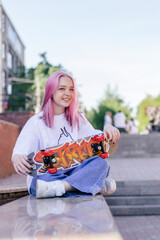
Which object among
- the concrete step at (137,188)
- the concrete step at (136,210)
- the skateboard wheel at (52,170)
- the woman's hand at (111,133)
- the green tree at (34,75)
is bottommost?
the concrete step at (136,210)

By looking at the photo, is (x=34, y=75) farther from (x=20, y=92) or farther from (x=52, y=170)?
(x=52, y=170)

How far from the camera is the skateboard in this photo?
2984 millimetres

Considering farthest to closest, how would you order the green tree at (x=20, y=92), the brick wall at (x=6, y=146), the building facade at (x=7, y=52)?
the green tree at (x=20, y=92) < the building facade at (x=7, y=52) < the brick wall at (x=6, y=146)

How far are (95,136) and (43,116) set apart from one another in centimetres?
57

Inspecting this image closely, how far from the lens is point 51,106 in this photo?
3.33 metres

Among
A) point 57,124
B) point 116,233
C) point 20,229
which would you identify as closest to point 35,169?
point 57,124

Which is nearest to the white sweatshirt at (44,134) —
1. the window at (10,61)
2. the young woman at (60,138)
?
the young woman at (60,138)

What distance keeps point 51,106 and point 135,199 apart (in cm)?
230

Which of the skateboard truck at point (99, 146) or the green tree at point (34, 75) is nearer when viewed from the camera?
the skateboard truck at point (99, 146)

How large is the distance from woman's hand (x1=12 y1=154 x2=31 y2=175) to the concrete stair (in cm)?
208

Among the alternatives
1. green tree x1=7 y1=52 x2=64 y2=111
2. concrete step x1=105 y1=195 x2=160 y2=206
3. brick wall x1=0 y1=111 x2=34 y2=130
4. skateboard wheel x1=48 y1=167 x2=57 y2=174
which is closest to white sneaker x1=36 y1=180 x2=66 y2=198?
skateboard wheel x1=48 y1=167 x2=57 y2=174

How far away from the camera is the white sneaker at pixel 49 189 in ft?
9.04

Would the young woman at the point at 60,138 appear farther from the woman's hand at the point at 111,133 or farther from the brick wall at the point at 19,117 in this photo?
the brick wall at the point at 19,117

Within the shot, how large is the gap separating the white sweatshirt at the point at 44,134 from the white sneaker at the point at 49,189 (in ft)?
1.16
